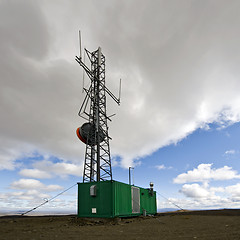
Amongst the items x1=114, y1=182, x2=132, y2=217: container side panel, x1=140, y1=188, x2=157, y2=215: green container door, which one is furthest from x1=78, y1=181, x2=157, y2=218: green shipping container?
x1=140, y1=188, x2=157, y2=215: green container door

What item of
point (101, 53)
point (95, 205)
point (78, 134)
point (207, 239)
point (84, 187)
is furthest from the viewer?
point (101, 53)

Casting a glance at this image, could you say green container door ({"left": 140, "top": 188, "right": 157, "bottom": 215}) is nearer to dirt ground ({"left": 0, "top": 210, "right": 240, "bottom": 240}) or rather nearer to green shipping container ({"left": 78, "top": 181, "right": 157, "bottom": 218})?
green shipping container ({"left": 78, "top": 181, "right": 157, "bottom": 218})

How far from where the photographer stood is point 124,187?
Result: 1941 centimetres

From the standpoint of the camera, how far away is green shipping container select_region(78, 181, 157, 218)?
17.1 m

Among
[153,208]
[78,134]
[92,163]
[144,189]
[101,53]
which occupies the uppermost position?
[101,53]

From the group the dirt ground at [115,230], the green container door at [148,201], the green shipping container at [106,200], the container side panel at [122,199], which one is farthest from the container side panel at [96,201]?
the green container door at [148,201]

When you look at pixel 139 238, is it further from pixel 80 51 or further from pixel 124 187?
pixel 80 51

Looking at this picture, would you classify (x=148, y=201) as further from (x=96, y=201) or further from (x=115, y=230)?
(x=115, y=230)

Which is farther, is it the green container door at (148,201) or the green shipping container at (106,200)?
the green container door at (148,201)

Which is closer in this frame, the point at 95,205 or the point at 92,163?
the point at 95,205

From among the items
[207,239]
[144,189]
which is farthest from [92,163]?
[207,239]

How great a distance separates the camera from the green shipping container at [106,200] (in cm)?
1714

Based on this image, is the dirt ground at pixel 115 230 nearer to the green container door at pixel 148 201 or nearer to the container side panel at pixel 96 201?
the container side panel at pixel 96 201

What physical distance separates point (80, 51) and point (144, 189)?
19409mm
